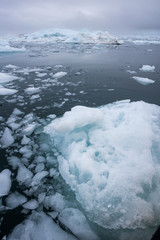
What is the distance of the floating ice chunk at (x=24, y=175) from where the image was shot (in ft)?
7.81

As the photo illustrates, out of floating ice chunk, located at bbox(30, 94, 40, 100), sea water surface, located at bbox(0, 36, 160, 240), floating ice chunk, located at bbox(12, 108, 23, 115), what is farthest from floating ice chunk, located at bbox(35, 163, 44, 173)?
floating ice chunk, located at bbox(30, 94, 40, 100)

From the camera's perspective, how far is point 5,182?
233cm

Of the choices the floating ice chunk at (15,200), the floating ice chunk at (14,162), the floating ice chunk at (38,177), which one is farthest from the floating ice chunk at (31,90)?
the floating ice chunk at (15,200)

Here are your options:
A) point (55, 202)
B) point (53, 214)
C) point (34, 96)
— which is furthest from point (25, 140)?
point (34, 96)

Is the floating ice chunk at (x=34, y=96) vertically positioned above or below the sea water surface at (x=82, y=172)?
above

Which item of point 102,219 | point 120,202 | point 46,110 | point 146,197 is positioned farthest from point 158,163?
point 46,110

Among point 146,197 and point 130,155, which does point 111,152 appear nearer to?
point 130,155

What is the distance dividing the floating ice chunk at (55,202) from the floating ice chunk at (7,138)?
1550 millimetres

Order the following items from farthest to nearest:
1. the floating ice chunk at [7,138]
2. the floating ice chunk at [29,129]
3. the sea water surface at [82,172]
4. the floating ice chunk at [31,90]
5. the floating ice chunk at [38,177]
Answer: the floating ice chunk at [31,90] → the floating ice chunk at [29,129] → the floating ice chunk at [7,138] → the floating ice chunk at [38,177] → the sea water surface at [82,172]

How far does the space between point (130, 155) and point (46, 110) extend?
9.44ft

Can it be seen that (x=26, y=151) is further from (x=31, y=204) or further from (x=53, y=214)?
(x=53, y=214)

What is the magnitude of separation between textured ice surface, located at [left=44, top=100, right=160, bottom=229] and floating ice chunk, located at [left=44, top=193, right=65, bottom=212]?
0.23m

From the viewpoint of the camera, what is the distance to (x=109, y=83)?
698 cm

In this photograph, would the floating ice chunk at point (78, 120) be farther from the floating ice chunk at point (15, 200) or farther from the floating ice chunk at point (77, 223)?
the floating ice chunk at point (77, 223)
